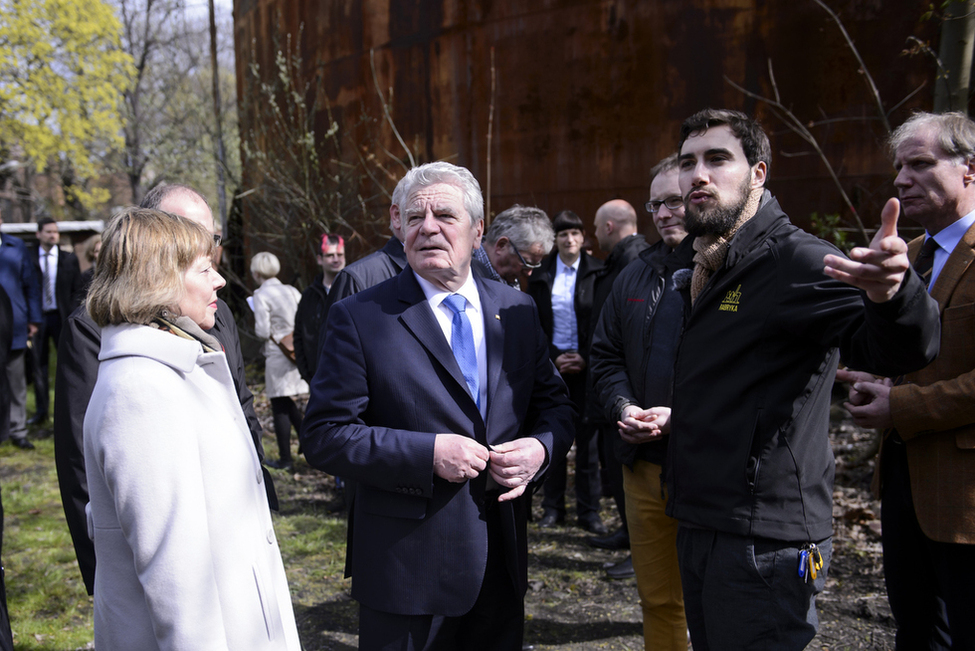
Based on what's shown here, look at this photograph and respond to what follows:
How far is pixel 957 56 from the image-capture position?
15.0 ft

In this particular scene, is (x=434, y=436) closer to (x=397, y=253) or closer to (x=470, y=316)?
(x=470, y=316)

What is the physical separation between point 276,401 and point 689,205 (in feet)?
17.5

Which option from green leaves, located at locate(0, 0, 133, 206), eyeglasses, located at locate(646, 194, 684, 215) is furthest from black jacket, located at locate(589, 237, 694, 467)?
green leaves, located at locate(0, 0, 133, 206)

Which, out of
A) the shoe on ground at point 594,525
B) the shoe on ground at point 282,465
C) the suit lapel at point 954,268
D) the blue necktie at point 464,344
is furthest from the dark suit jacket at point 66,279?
the suit lapel at point 954,268

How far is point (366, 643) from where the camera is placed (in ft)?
7.70

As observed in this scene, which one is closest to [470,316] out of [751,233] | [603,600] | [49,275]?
[751,233]

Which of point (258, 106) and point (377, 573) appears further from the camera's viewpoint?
point (258, 106)

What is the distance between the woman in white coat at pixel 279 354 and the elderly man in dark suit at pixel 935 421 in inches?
209

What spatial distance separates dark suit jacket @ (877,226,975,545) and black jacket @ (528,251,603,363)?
118 inches

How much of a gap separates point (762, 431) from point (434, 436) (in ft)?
3.52

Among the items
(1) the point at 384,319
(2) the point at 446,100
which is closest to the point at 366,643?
(1) the point at 384,319

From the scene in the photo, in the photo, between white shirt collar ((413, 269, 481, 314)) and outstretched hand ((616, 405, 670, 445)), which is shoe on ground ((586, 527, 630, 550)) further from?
white shirt collar ((413, 269, 481, 314))

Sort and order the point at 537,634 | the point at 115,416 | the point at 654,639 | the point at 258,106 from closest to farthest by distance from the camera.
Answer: the point at 115,416 → the point at 654,639 → the point at 537,634 → the point at 258,106

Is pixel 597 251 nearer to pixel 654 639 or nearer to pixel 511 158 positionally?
pixel 511 158
